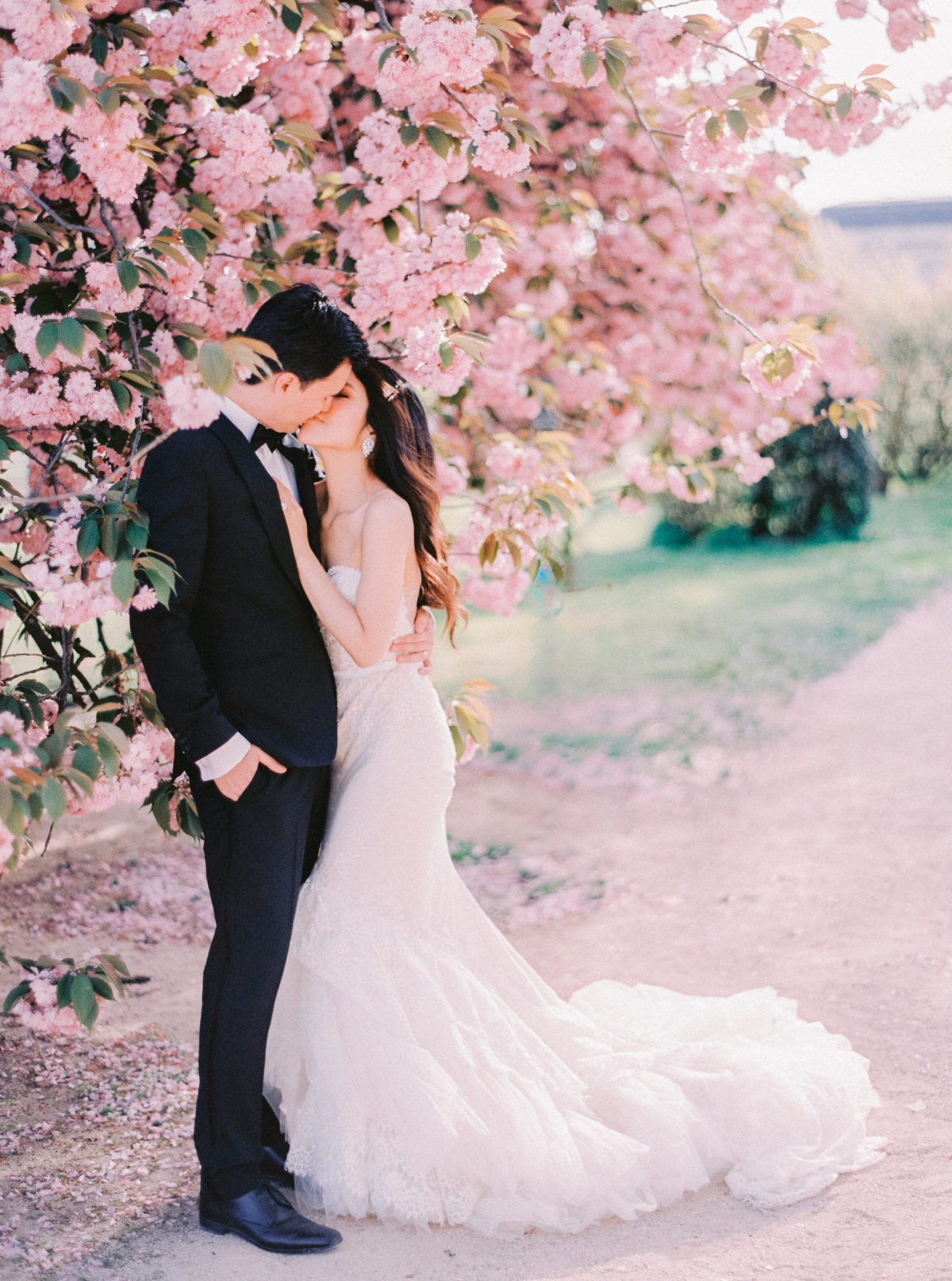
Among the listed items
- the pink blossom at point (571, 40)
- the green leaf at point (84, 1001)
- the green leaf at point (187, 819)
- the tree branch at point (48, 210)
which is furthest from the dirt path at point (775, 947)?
the pink blossom at point (571, 40)

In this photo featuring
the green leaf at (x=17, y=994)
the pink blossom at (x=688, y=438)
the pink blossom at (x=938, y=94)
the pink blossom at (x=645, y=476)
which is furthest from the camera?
the pink blossom at (x=688, y=438)

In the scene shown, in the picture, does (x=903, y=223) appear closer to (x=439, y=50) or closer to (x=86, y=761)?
(x=439, y=50)

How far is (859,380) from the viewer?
7027 mm

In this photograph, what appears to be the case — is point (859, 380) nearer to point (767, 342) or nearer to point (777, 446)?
point (767, 342)

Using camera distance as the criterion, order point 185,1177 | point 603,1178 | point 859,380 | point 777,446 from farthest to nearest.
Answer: point 777,446 < point 859,380 < point 185,1177 < point 603,1178

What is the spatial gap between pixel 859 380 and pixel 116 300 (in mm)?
5491

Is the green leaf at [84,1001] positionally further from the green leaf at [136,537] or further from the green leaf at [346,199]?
the green leaf at [346,199]

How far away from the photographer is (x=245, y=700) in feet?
7.66

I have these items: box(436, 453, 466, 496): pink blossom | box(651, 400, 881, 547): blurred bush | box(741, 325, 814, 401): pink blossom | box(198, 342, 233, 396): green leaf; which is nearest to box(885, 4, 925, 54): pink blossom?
box(741, 325, 814, 401): pink blossom

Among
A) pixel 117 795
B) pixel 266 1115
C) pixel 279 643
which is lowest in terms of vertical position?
pixel 266 1115

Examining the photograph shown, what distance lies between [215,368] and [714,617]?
395 inches

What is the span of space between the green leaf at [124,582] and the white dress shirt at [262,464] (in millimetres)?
363

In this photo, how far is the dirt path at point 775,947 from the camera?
2.39 metres

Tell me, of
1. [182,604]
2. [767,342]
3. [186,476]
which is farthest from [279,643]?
[767,342]
